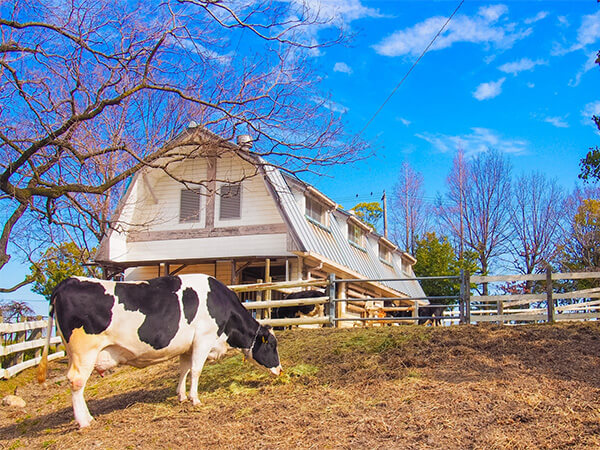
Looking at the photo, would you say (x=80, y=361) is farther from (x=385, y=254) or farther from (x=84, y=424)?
(x=385, y=254)

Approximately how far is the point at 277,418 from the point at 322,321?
7.88m

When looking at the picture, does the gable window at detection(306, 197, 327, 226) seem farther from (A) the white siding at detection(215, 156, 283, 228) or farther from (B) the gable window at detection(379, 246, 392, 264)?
(B) the gable window at detection(379, 246, 392, 264)

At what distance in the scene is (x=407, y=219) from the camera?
144ft

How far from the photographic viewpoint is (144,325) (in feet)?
25.8

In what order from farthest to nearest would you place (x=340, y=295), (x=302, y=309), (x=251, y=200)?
(x=340, y=295)
(x=251, y=200)
(x=302, y=309)

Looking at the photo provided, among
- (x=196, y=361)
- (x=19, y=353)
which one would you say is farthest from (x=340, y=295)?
(x=196, y=361)

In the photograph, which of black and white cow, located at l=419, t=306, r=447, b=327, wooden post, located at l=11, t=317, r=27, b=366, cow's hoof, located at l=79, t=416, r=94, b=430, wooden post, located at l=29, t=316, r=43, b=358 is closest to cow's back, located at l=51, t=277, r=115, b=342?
cow's hoof, located at l=79, t=416, r=94, b=430

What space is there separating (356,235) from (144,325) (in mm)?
18461

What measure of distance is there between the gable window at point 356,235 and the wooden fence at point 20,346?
43.6 ft

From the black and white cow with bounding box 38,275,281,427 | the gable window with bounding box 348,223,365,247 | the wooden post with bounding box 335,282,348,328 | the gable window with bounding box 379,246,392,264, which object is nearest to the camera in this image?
the black and white cow with bounding box 38,275,281,427

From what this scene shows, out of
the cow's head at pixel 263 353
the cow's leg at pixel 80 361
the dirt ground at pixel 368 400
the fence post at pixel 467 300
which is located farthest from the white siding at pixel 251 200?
the cow's leg at pixel 80 361

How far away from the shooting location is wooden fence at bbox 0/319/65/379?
461 inches

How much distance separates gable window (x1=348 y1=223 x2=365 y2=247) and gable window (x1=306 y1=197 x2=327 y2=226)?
279cm

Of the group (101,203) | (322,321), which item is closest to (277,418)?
(322,321)
